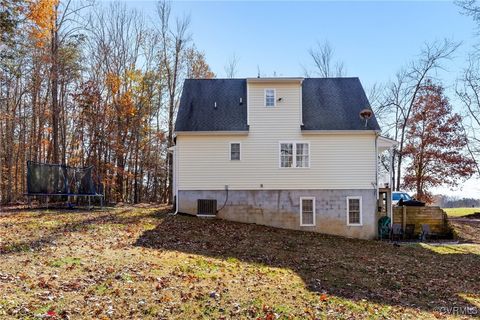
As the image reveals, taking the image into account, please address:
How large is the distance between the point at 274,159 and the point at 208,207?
11.9 ft

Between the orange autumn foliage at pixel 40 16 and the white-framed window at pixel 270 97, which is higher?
the orange autumn foliage at pixel 40 16

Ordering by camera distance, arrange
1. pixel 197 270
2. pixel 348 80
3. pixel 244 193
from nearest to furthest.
Answer: pixel 197 270 → pixel 244 193 → pixel 348 80

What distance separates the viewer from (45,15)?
1761cm

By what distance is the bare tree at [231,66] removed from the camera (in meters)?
32.3

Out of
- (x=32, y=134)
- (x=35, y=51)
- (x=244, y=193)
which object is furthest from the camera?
(x=32, y=134)

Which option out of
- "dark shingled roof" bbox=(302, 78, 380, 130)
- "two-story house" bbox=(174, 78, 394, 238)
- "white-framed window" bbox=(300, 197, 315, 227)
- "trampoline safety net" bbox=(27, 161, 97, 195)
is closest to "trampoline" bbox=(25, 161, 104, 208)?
"trampoline safety net" bbox=(27, 161, 97, 195)

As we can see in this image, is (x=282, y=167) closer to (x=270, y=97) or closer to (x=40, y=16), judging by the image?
(x=270, y=97)

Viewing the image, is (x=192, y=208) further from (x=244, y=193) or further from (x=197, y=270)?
(x=197, y=270)

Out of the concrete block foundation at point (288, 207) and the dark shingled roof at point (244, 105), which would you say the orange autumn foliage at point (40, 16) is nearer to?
the dark shingled roof at point (244, 105)

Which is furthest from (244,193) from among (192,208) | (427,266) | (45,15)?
(45,15)

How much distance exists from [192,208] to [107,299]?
10852 millimetres

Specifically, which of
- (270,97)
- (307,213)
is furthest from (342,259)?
(270,97)

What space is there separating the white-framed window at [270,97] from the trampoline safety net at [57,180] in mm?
8838

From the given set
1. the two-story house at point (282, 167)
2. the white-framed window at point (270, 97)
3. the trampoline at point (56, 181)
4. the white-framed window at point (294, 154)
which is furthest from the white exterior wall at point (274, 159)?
the trampoline at point (56, 181)
